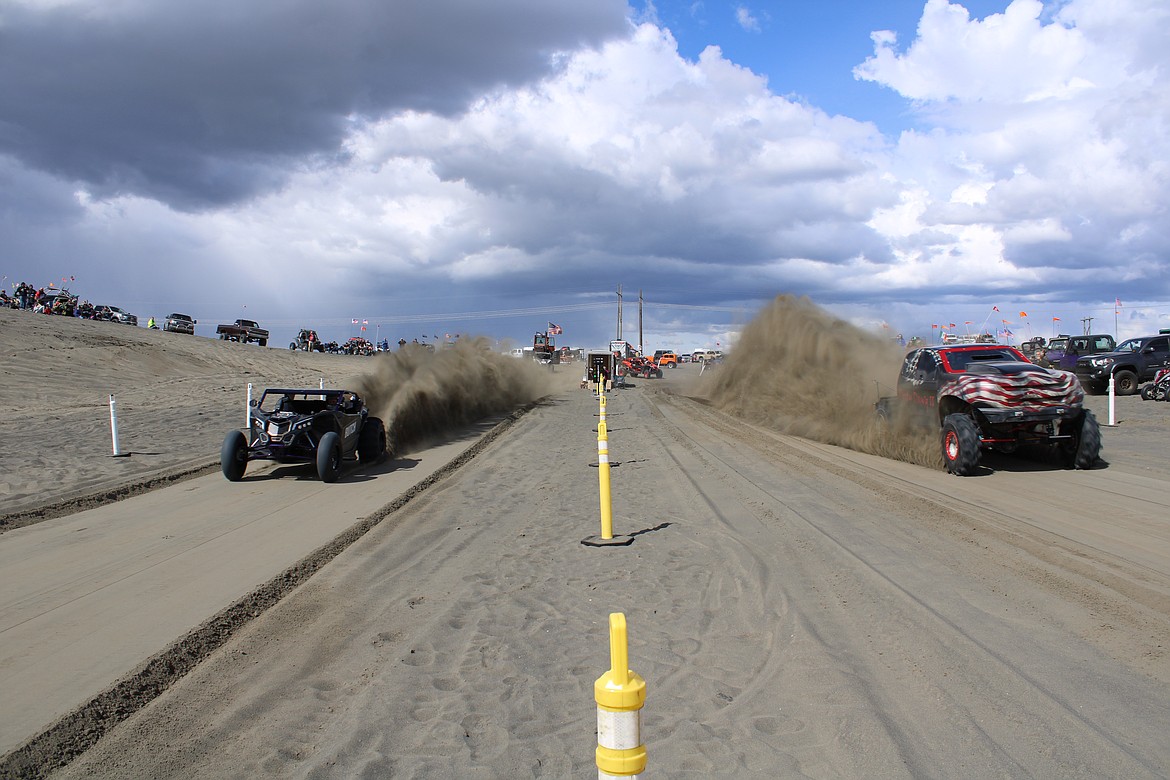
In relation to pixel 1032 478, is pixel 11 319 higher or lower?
higher

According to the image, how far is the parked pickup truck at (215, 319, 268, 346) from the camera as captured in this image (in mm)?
62938

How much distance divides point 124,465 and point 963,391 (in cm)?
1556

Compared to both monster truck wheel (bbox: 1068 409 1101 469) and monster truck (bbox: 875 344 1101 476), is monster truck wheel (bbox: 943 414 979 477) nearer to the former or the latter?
monster truck (bbox: 875 344 1101 476)

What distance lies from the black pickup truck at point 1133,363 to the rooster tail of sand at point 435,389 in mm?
23159

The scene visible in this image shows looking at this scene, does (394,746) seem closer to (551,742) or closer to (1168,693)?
(551,742)

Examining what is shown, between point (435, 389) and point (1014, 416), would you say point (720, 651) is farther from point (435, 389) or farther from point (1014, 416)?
point (435, 389)

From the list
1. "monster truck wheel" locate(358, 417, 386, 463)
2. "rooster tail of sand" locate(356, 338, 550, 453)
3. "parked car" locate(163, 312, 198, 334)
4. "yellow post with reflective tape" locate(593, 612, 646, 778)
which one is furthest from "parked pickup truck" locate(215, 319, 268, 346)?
"yellow post with reflective tape" locate(593, 612, 646, 778)

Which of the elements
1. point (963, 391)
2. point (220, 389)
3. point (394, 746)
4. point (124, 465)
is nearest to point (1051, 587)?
point (394, 746)

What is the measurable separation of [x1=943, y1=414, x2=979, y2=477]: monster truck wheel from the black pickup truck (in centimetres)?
2030

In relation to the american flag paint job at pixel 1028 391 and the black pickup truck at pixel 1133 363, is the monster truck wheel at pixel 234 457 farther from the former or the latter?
the black pickup truck at pixel 1133 363

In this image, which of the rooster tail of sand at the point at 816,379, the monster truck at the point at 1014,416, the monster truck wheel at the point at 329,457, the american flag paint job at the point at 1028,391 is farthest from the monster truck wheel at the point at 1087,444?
the monster truck wheel at the point at 329,457

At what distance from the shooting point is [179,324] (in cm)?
6200

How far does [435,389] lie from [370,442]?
21.6 ft

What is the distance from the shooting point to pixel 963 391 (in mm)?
12617
